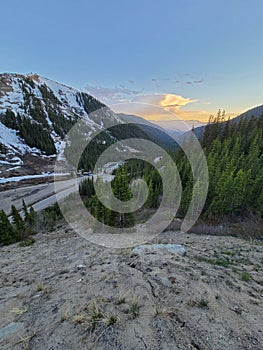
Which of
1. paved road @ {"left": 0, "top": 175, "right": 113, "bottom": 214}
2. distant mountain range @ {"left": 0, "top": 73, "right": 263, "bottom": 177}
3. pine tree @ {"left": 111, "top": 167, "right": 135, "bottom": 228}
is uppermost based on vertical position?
distant mountain range @ {"left": 0, "top": 73, "right": 263, "bottom": 177}

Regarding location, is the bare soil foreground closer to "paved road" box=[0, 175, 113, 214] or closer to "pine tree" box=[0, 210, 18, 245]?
"pine tree" box=[0, 210, 18, 245]

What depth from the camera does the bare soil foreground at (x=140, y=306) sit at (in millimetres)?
3432

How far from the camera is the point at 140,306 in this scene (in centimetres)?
447

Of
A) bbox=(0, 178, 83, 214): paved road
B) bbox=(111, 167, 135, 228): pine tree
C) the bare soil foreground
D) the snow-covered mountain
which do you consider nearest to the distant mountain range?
the snow-covered mountain

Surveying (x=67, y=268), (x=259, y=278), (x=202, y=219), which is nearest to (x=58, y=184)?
(x=202, y=219)

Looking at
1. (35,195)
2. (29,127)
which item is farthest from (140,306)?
(29,127)

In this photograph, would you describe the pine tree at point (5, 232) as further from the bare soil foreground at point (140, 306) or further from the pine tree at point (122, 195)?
the bare soil foreground at point (140, 306)

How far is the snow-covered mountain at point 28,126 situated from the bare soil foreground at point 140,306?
81.4 meters

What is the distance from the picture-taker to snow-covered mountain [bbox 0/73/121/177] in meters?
84.9

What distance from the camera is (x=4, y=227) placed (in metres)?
22.4

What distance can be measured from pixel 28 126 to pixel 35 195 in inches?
2829

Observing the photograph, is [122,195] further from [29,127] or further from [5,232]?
[29,127]

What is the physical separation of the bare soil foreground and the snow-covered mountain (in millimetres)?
81426

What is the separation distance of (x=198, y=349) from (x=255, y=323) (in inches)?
69.8
